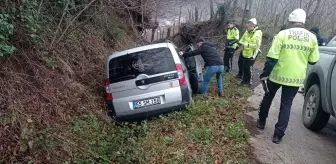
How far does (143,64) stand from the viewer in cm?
555

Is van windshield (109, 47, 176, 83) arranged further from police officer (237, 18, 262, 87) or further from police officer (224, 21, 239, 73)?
police officer (224, 21, 239, 73)

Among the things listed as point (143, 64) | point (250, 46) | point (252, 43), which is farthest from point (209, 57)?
point (143, 64)

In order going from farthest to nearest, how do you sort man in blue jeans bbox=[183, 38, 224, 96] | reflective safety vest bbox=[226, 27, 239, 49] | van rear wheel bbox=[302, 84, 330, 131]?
1. reflective safety vest bbox=[226, 27, 239, 49]
2. man in blue jeans bbox=[183, 38, 224, 96]
3. van rear wheel bbox=[302, 84, 330, 131]

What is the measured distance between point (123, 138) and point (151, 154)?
38.8 inches

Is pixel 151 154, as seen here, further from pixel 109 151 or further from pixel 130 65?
pixel 130 65

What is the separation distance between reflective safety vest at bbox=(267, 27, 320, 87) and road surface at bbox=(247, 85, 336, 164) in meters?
0.99

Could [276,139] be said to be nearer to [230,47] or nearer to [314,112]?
[314,112]

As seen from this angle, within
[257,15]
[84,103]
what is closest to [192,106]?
[84,103]

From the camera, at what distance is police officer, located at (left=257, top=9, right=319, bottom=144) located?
434 cm

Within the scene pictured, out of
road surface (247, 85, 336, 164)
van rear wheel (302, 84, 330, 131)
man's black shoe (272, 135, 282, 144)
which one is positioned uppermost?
van rear wheel (302, 84, 330, 131)

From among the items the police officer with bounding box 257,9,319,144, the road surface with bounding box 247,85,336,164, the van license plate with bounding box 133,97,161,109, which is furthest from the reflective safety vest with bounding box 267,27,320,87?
the van license plate with bounding box 133,97,161,109

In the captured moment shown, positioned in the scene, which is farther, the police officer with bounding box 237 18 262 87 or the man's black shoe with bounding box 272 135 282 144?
the police officer with bounding box 237 18 262 87

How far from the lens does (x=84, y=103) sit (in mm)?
6148

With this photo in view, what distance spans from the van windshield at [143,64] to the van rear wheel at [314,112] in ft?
8.16
